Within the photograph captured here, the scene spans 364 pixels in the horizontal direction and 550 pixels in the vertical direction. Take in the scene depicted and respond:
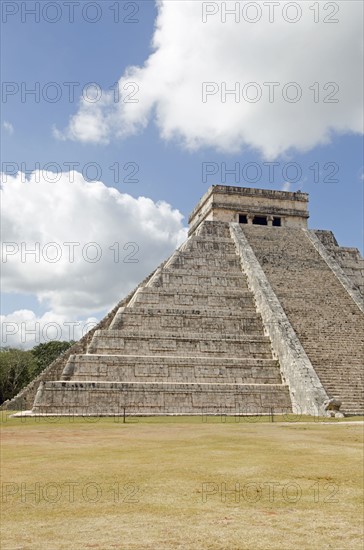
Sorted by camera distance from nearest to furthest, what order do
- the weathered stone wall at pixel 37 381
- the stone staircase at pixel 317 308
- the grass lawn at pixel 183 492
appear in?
1. the grass lawn at pixel 183 492
2. the stone staircase at pixel 317 308
3. the weathered stone wall at pixel 37 381

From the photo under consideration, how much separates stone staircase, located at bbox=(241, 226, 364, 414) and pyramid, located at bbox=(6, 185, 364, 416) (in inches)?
2.1

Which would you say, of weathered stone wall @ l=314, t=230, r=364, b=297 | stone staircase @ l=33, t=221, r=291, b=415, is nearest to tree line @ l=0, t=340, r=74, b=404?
stone staircase @ l=33, t=221, r=291, b=415

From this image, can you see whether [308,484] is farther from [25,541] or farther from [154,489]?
[25,541]

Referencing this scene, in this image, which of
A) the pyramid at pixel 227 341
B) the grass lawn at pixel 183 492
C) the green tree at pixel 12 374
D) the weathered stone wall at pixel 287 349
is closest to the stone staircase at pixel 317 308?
the pyramid at pixel 227 341

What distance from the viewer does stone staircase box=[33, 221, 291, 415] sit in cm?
1786

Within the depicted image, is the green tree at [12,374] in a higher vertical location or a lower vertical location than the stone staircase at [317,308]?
lower

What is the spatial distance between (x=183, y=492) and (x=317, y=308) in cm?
1883

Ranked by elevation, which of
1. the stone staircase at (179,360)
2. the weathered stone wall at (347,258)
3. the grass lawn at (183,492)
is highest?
the weathered stone wall at (347,258)

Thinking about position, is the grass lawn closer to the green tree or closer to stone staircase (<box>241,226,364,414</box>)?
stone staircase (<box>241,226,364,414</box>)

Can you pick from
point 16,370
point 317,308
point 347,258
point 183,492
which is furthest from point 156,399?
point 16,370

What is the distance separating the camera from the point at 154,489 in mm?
6395

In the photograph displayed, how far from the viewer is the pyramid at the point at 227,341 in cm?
1800

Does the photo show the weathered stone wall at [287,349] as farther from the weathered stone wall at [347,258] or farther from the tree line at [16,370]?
the tree line at [16,370]

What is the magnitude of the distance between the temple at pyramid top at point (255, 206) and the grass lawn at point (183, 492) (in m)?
23.0
